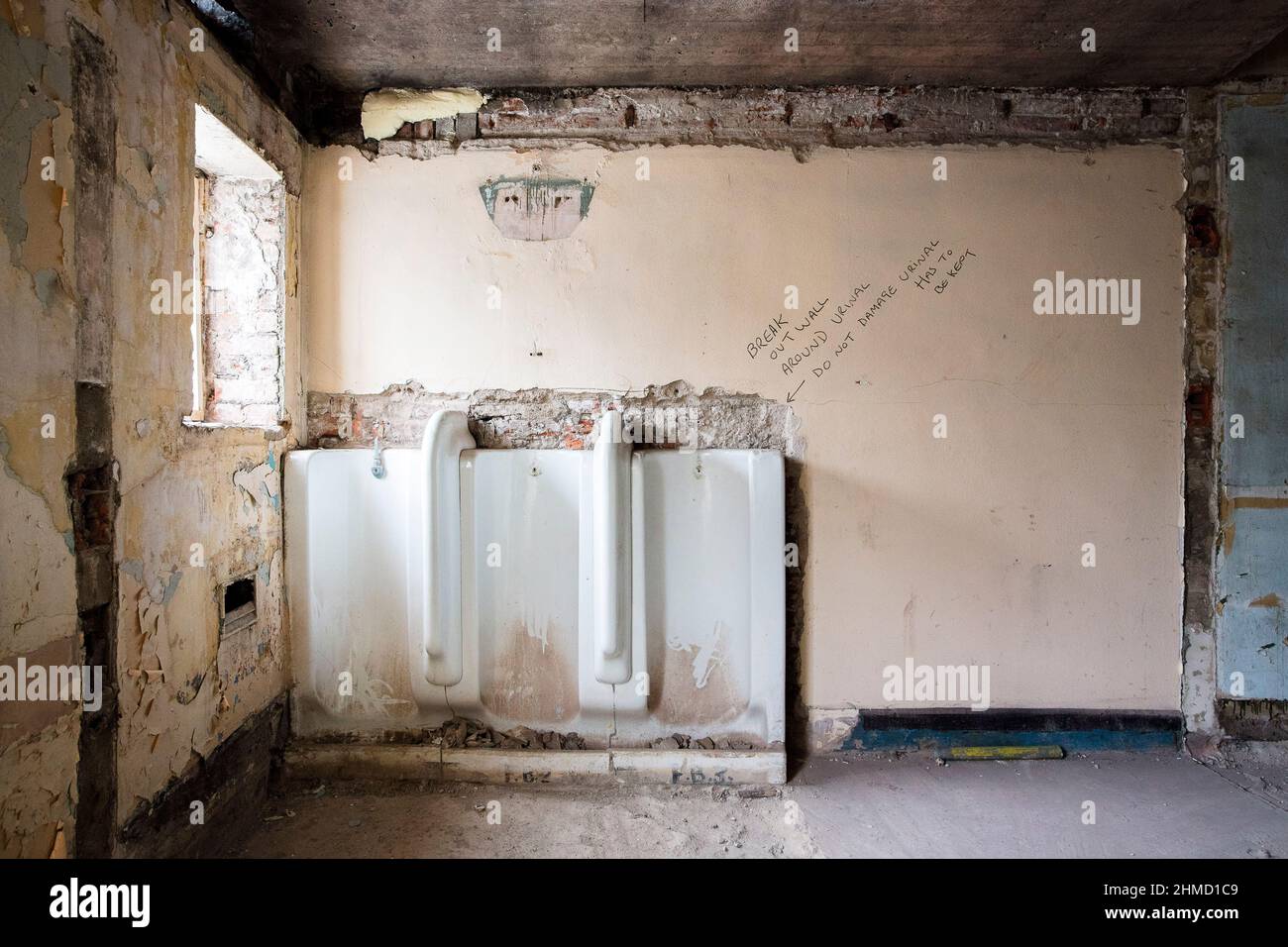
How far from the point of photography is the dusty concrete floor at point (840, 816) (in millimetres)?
1947

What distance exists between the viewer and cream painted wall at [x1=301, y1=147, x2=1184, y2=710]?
2441mm

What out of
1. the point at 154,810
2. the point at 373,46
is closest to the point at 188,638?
the point at 154,810

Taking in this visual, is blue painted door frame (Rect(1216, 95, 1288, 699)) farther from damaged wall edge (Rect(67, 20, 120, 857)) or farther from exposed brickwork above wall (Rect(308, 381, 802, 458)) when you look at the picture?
damaged wall edge (Rect(67, 20, 120, 857))

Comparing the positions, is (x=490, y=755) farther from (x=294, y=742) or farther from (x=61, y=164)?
(x=61, y=164)

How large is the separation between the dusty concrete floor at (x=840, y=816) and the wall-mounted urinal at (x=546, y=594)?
7.8 inches

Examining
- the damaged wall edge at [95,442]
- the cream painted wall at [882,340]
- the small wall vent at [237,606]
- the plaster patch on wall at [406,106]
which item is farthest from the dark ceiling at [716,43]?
the small wall vent at [237,606]

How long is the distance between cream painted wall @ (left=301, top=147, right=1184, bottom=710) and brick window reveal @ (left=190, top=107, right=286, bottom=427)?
0.17 meters

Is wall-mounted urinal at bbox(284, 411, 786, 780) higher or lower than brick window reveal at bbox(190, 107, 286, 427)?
lower
